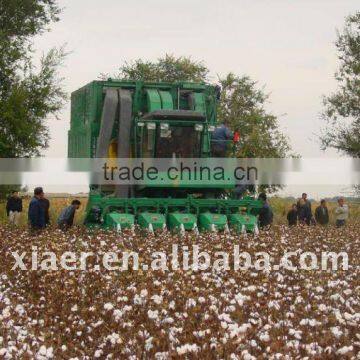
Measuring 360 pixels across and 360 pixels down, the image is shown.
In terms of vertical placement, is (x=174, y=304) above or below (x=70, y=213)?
below

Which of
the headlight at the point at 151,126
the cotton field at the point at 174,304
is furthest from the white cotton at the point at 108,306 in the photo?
the headlight at the point at 151,126

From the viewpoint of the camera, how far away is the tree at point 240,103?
5559cm

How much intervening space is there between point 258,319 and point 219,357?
7.08ft

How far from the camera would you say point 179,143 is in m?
22.3

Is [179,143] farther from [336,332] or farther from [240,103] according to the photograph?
[240,103]

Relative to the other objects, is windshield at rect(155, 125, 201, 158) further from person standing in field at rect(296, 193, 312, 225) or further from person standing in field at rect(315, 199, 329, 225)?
person standing in field at rect(315, 199, 329, 225)

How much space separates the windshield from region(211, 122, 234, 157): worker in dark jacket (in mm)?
523

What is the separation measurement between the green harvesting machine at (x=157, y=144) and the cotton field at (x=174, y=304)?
476cm

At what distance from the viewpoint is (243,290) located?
418 inches

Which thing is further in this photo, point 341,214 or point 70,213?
point 341,214

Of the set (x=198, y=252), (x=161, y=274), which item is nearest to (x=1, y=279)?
(x=161, y=274)

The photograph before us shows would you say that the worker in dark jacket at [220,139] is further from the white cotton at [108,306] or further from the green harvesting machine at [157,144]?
the white cotton at [108,306]

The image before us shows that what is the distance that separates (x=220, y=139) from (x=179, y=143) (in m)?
1.13

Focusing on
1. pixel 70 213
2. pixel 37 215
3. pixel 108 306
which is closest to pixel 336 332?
pixel 108 306
